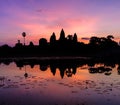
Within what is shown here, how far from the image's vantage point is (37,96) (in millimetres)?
22938

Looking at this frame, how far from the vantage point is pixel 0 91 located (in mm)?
25500

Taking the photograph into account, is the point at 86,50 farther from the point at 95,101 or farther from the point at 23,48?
the point at 95,101

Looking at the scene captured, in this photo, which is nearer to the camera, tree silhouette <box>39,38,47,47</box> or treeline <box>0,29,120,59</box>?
treeline <box>0,29,120,59</box>

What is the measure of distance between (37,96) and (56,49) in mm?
118059

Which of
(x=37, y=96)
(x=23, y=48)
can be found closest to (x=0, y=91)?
(x=37, y=96)

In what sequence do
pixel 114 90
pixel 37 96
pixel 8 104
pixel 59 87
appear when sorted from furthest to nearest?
pixel 59 87 < pixel 114 90 < pixel 37 96 < pixel 8 104

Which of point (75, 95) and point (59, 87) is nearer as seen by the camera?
point (75, 95)

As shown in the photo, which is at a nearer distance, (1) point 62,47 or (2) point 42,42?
(1) point 62,47

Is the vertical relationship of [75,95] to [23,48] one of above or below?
below

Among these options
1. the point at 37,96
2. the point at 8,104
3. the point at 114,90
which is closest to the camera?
the point at 8,104

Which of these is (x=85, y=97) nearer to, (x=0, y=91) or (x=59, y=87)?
(x=59, y=87)

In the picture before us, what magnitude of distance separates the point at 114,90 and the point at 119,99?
4072 millimetres

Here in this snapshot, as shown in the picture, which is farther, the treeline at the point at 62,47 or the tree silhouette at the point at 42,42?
the tree silhouette at the point at 42,42

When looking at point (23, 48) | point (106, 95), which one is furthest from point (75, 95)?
point (23, 48)
